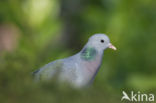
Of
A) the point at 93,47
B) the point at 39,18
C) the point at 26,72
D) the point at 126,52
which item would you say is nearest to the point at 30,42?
the point at 39,18

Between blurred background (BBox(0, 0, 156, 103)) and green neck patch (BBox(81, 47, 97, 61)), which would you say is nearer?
green neck patch (BBox(81, 47, 97, 61))

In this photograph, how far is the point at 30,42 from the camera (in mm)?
4293

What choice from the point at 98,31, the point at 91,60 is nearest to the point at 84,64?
the point at 91,60

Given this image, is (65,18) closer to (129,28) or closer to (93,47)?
(129,28)

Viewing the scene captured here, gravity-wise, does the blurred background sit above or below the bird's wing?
above

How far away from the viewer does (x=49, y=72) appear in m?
1.67

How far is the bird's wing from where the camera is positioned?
62.6 inches

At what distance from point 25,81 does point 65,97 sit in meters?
0.14

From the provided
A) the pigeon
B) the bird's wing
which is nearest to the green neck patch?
the pigeon

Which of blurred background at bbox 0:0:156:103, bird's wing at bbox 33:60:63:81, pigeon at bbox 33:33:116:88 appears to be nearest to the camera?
bird's wing at bbox 33:60:63:81

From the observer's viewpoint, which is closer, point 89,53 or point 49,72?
point 49,72

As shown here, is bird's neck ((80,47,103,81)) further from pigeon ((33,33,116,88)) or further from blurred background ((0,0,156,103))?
blurred background ((0,0,156,103))

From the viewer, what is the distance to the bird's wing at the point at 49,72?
159 cm

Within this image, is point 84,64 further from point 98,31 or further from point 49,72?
point 98,31
